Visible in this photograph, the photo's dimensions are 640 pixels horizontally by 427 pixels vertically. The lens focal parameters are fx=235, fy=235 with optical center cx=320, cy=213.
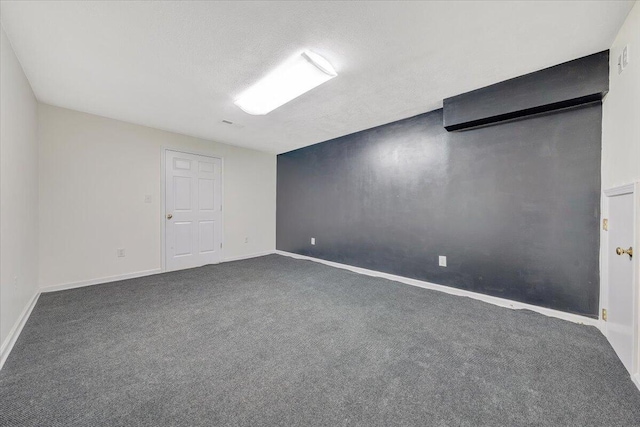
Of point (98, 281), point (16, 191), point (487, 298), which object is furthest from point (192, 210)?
point (487, 298)

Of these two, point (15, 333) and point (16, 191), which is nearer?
point (15, 333)

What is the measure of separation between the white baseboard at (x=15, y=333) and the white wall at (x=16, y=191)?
0.02 metres

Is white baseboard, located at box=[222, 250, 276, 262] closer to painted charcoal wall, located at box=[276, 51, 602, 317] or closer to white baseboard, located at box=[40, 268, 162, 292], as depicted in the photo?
white baseboard, located at box=[40, 268, 162, 292]

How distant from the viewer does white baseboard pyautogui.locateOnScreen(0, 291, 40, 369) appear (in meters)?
1.56

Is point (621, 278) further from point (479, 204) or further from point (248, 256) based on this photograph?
point (248, 256)

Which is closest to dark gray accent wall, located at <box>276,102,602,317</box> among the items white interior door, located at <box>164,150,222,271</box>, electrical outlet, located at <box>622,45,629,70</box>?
electrical outlet, located at <box>622,45,629,70</box>

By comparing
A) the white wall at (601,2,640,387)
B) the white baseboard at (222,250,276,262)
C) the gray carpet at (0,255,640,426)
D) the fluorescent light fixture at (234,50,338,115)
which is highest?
the fluorescent light fixture at (234,50,338,115)

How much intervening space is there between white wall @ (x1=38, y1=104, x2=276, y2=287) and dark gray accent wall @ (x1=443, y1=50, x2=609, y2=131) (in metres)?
3.98

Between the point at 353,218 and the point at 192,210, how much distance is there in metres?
2.77

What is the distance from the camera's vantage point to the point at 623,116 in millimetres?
1630

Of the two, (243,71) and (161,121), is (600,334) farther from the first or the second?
(161,121)

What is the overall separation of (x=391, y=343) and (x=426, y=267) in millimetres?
1546

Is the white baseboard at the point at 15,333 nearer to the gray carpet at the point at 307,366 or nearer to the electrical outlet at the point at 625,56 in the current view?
the gray carpet at the point at 307,366

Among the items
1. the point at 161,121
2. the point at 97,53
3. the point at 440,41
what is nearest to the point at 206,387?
the point at 97,53
